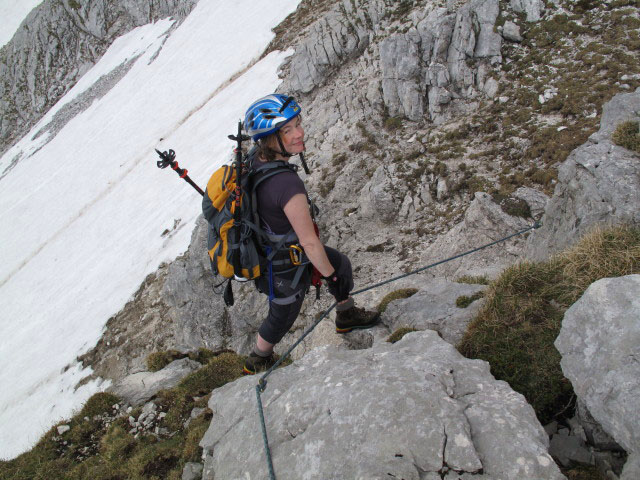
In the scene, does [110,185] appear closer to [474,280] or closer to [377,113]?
[377,113]

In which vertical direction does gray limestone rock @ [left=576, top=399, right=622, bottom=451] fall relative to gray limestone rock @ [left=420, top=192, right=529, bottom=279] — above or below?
above

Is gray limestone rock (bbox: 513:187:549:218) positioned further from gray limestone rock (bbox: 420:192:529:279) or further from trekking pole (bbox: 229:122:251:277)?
trekking pole (bbox: 229:122:251:277)

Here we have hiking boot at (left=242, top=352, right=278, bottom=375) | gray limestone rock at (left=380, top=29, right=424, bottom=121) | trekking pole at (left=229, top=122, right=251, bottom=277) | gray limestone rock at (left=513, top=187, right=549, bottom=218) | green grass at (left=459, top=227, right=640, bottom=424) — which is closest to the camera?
green grass at (left=459, top=227, right=640, bottom=424)

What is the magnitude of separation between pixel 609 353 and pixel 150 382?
7.93 metres

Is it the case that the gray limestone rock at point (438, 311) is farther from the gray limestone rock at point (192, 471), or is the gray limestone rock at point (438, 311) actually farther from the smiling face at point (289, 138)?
the gray limestone rock at point (192, 471)

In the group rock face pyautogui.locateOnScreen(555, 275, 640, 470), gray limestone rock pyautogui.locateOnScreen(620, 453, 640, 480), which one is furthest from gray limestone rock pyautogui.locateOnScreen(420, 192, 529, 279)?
gray limestone rock pyautogui.locateOnScreen(620, 453, 640, 480)

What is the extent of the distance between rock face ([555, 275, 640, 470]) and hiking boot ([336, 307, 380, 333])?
3.65 meters

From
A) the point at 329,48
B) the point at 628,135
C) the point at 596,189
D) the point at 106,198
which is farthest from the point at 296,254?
the point at 106,198

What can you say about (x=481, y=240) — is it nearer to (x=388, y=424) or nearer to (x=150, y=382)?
(x=388, y=424)

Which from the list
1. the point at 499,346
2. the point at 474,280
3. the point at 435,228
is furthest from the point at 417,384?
the point at 435,228

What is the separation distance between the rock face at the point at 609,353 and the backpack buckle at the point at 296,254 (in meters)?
3.25

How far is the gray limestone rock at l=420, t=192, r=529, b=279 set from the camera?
31.7ft

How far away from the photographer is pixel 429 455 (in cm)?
328

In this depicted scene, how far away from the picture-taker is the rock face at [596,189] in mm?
5926
